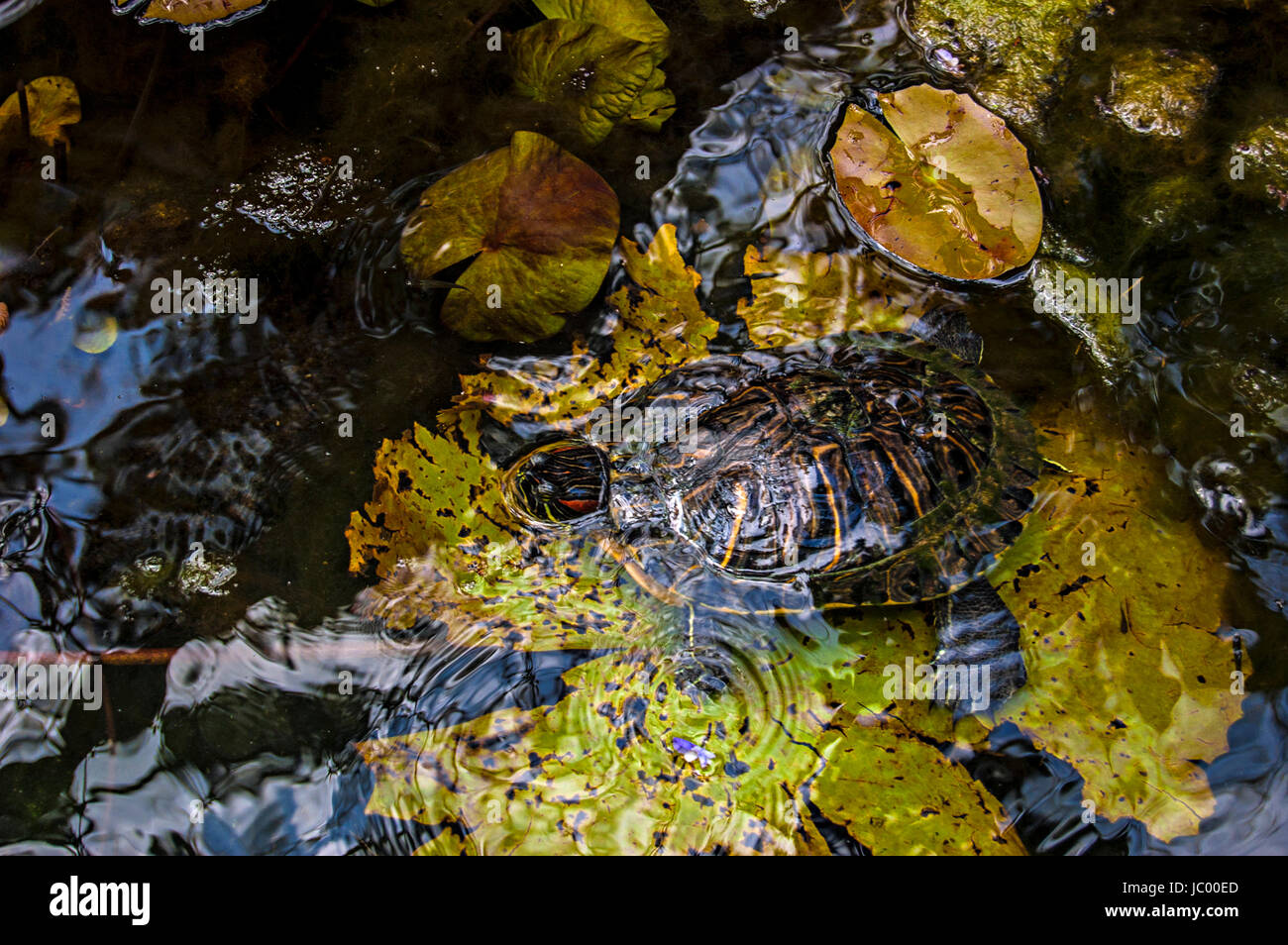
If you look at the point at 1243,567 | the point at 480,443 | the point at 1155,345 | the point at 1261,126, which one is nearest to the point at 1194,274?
the point at 1155,345

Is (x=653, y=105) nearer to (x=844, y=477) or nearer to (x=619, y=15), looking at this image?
(x=619, y=15)

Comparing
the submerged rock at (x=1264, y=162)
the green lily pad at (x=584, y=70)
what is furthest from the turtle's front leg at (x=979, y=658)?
the green lily pad at (x=584, y=70)

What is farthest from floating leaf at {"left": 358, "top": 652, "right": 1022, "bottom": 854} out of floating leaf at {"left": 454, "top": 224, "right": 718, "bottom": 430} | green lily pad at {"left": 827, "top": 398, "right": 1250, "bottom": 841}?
floating leaf at {"left": 454, "top": 224, "right": 718, "bottom": 430}

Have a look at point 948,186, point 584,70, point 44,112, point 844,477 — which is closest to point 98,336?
point 44,112

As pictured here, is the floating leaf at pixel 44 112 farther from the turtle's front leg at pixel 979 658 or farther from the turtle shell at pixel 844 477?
the turtle's front leg at pixel 979 658

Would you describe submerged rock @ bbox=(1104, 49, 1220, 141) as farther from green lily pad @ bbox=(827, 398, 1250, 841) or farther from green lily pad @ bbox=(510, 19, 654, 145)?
green lily pad @ bbox=(510, 19, 654, 145)

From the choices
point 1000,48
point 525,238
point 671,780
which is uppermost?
point 1000,48
